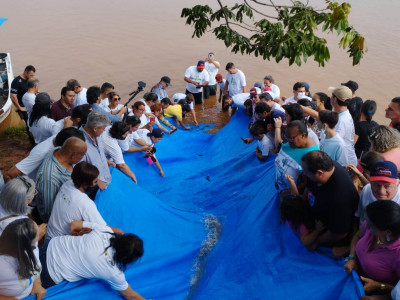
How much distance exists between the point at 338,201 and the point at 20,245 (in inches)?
88.6

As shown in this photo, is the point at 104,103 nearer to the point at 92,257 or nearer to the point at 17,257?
the point at 92,257

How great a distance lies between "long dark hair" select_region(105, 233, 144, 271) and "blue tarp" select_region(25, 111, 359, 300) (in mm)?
375

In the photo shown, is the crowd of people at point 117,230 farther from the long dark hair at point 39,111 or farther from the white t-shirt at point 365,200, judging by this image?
the long dark hair at point 39,111

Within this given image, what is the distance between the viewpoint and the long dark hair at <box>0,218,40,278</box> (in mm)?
2459

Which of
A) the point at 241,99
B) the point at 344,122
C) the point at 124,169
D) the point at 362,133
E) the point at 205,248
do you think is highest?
the point at 344,122

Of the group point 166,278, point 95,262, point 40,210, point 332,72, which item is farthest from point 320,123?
point 332,72

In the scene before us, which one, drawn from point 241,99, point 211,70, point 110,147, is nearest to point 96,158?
point 110,147

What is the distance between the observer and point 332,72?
12.8 m

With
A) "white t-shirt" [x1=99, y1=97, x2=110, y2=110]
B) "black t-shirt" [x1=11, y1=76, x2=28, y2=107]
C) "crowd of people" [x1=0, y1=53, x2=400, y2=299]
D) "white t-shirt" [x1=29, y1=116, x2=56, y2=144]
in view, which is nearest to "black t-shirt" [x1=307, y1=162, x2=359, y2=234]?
"crowd of people" [x1=0, y1=53, x2=400, y2=299]

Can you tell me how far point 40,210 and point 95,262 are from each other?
120 centimetres

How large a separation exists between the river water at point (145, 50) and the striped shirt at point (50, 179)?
231 inches

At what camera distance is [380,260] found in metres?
2.42

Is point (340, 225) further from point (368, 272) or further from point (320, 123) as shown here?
point (320, 123)

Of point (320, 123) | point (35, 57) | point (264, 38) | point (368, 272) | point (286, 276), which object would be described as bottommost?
point (35, 57)
